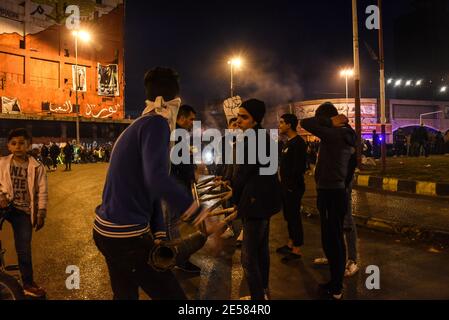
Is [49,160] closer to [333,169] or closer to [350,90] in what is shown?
[333,169]

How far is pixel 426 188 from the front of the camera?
1030 cm

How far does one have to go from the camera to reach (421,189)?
10.4 metres

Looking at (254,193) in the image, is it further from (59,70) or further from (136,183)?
(59,70)

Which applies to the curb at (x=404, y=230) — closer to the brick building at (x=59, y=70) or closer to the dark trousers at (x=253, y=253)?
the dark trousers at (x=253, y=253)

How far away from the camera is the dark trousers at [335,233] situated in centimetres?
379

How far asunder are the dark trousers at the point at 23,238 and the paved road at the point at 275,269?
0.32m

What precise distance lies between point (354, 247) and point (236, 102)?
617 centimetres

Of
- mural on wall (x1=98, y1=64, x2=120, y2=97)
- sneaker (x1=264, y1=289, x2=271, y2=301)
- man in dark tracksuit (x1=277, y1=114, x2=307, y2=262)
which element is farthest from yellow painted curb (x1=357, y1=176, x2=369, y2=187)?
mural on wall (x1=98, y1=64, x2=120, y2=97)

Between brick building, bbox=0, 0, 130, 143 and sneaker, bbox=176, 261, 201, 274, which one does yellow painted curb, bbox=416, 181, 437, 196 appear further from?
brick building, bbox=0, 0, 130, 143

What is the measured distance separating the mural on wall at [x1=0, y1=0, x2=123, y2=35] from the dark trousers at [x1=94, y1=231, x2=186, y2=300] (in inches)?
1543
